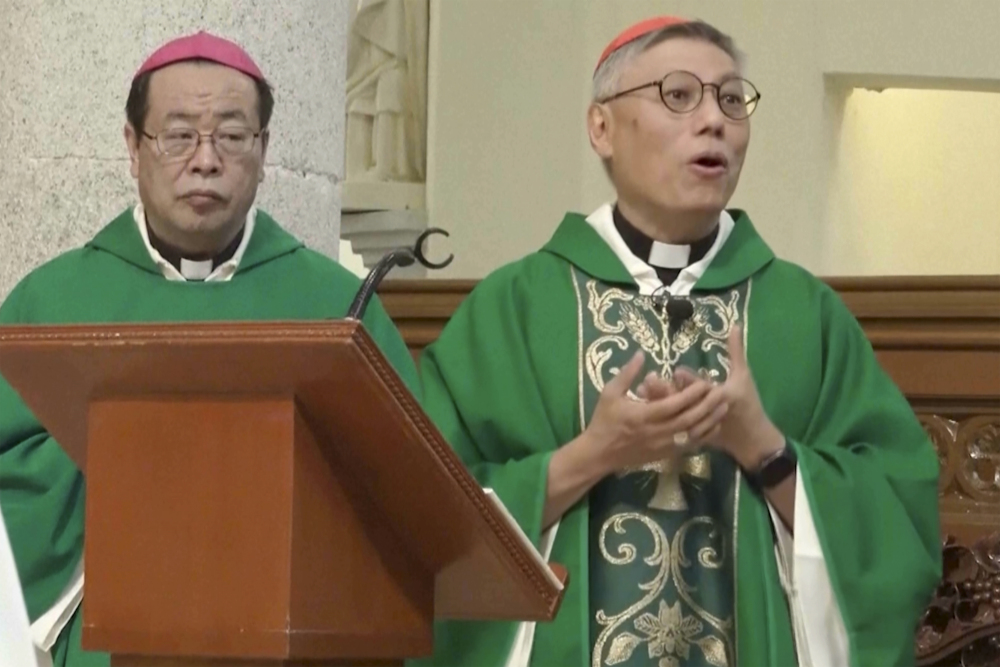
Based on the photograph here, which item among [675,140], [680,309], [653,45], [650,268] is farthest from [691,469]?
[653,45]

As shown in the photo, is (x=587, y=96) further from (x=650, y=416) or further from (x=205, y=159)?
(x=650, y=416)

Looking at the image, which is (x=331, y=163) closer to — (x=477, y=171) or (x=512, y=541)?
(x=512, y=541)

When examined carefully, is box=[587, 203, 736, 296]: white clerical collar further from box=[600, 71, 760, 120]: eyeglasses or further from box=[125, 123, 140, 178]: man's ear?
box=[125, 123, 140, 178]: man's ear

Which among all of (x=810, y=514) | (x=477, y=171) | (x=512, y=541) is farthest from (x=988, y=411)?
(x=477, y=171)

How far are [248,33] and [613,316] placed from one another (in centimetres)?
160

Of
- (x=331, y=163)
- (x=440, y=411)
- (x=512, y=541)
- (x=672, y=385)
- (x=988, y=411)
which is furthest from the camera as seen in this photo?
(x=331, y=163)

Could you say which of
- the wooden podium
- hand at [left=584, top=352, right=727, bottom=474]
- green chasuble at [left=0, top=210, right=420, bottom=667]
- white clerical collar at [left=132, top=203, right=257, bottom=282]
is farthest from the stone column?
the wooden podium

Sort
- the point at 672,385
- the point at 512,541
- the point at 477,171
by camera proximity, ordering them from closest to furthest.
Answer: the point at 512,541 < the point at 672,385 < the point at 477,171

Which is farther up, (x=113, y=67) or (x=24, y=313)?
(x=113, y=67)

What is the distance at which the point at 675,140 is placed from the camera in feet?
12.4

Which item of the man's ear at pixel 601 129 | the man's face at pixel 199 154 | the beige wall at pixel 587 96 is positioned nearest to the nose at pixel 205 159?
the man's face at pixel 199 154

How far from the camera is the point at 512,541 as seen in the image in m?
2.89

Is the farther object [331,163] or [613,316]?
[331,163]

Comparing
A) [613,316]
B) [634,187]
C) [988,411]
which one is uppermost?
[634,187]
